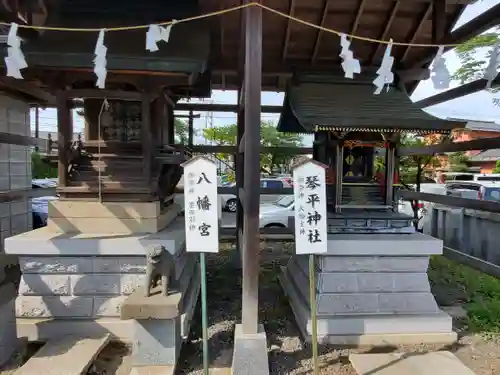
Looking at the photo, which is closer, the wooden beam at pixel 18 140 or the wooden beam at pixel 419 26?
the wooden beam at pixel 18 140

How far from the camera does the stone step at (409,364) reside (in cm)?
393

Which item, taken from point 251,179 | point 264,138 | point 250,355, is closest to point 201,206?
point 251,179

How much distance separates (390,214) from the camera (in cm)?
563

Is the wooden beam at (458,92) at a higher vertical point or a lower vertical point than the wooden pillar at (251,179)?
higher

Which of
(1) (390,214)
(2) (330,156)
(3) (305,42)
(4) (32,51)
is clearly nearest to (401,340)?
(1) (390,214)

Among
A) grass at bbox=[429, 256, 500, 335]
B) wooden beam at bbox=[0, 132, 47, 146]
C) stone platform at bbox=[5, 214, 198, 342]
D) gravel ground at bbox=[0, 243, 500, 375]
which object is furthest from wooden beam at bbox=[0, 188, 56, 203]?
grass at bbox=[429, 256, 500, 335]

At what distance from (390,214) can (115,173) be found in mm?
4018

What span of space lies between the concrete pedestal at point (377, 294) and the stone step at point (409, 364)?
37 cm

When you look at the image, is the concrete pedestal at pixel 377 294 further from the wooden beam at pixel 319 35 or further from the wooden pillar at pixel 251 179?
the wooden beam at pixel 319 35

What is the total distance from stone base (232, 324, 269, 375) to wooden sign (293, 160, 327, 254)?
1.07 m

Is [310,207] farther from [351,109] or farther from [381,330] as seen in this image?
[351,109]

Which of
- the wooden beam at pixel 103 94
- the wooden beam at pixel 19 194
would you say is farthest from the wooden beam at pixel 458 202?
the wooden beam at pixel 19 194

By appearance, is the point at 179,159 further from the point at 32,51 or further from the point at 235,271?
the point at 235,271

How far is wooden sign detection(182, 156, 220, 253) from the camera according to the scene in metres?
3.66
